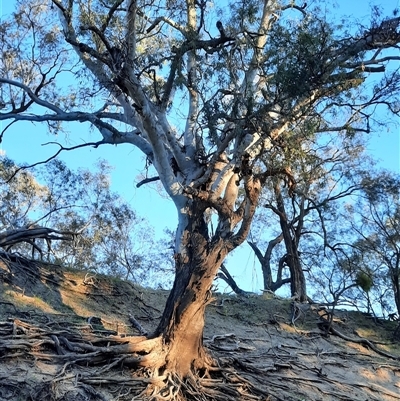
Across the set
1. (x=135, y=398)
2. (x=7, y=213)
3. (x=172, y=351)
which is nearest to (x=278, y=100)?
(x=172, y=351)

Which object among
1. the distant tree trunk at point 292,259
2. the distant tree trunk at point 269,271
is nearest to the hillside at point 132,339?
Answer: the distant tree trunk at point 292,259

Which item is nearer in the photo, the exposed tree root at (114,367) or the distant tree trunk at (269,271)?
the exposed tree root at (114,367)

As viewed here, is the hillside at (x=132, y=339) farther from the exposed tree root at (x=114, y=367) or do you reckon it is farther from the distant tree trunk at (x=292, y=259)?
the distant tree trunk at (x=292, y=259)

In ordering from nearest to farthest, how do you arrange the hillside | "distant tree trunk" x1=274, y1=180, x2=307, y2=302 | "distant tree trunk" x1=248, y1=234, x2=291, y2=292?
1. the hillside
2. "distant tree trunk" x1=274, y1=180, x2=307, y2=302
3. "distant tree trunk" x1=248, y1=234, x2=291, y2=292

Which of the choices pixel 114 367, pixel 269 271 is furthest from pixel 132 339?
pixel 269 271

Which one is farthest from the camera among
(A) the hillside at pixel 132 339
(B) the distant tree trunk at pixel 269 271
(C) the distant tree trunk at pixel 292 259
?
(B) the distant tree trunk at pixel 269 271

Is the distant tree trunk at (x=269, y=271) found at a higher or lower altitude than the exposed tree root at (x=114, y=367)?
higher

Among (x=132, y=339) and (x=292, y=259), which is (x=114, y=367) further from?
(x=292, y=259)

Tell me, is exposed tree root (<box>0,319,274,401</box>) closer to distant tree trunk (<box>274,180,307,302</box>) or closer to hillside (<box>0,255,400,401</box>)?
hillside (<box>0,255,400,401</box>)

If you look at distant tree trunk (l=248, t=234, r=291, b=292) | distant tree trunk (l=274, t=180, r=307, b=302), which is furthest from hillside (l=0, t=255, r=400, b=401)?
distant tree trunk (l=248, t=234, r=291, b=292)

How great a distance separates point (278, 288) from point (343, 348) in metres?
6.25

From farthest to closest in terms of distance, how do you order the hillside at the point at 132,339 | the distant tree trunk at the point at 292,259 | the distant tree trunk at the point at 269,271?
the distant tree trunk at the point at 269,271, the distant tree trunk at the point at 292,259, the hillside at the point at 132,339

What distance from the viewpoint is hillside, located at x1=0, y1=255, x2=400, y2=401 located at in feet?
19.7

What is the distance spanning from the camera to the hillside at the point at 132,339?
6000mm
